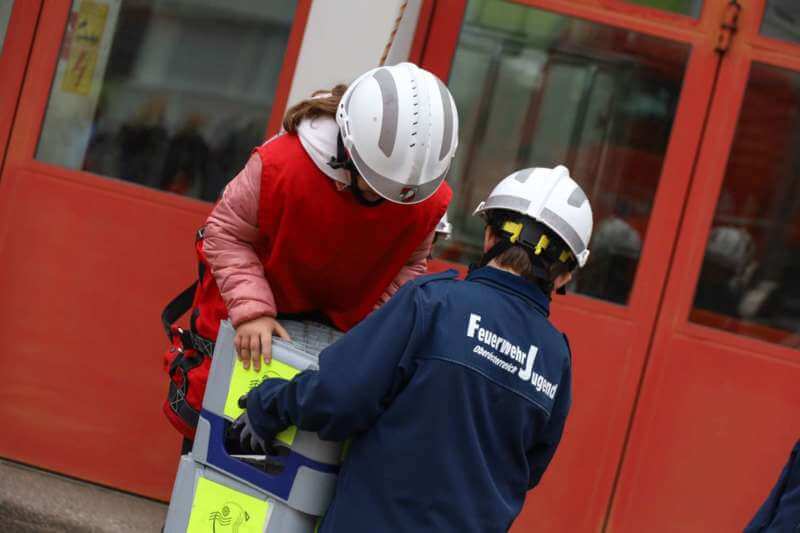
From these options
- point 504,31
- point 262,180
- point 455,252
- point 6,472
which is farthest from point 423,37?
point 6,472

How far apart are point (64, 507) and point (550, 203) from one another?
2.70 meters

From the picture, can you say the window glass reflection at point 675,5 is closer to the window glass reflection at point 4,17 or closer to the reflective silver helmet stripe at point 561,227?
the reflective silver helmet stripe at point 561,227

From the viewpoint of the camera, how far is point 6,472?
17.1 ft

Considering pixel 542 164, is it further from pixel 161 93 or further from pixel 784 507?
pixel 784 507

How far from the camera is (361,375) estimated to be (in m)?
2.94

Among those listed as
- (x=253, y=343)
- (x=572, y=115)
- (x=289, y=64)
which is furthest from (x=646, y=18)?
(x=253, y=343)

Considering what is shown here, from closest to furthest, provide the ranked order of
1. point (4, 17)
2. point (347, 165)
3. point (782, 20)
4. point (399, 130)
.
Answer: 1. point (399, 130)
2. point (347, 165)
3. point (782, 20)
4. point (4, 17)

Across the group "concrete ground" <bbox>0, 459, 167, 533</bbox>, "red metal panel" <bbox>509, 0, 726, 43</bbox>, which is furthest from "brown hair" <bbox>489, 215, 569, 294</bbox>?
"concrete ground" <bbox>0, 459, 167, 533</bbox>

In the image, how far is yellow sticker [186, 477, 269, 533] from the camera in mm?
3207

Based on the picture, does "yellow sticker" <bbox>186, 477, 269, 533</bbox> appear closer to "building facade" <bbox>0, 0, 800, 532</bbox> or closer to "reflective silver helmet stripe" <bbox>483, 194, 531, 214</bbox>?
"reflective silver helmet stripe" <bbox>483, 194, 531, 214</bbox>

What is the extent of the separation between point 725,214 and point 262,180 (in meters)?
2.51

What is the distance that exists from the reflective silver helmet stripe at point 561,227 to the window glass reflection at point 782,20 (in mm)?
2478

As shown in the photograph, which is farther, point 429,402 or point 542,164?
point 542,164

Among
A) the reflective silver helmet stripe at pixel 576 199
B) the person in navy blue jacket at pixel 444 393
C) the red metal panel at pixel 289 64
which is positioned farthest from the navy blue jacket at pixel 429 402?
the red metal panel at pixel 289 64
